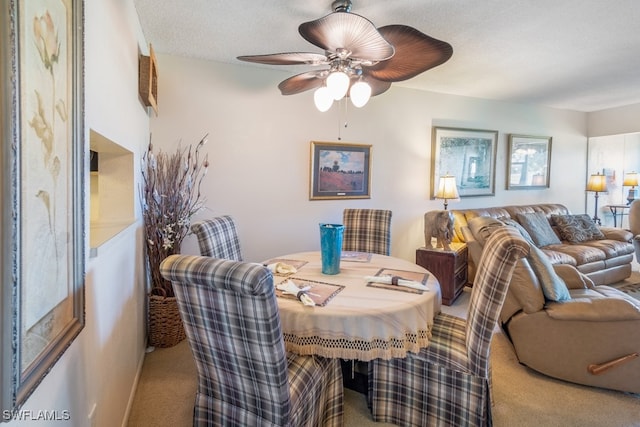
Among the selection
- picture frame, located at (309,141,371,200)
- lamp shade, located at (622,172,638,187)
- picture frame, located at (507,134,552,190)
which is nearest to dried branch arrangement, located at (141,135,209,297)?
picture frame, located at (309,141,371,200)

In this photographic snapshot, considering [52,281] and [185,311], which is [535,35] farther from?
[52,281]

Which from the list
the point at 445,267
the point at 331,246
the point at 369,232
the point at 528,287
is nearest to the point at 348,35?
the point at 331,246

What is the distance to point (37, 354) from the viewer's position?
78 centimetres

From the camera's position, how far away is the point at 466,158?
15.1ft

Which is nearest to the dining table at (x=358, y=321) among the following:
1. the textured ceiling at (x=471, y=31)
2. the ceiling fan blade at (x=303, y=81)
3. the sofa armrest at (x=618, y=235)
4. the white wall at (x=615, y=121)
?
the ceiling fan blade at (x=303, y=81)

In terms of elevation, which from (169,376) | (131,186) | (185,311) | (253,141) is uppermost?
(253,141)

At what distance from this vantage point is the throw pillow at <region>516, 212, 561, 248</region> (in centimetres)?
425

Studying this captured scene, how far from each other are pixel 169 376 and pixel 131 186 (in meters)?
1.27

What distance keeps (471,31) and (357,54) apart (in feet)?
4.00

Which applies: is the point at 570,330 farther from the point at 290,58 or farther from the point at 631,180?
the point at 631,180

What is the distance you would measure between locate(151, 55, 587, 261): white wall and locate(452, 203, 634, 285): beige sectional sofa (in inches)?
17.1

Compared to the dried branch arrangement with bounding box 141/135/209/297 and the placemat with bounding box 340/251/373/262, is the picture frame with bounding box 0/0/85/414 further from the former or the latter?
the placemat with bounding box 340/251/373/262

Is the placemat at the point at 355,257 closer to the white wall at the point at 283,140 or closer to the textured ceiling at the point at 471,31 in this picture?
the white wall at the point at 283,140

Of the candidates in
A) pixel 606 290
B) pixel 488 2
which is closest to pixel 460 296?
pixel 606 290
